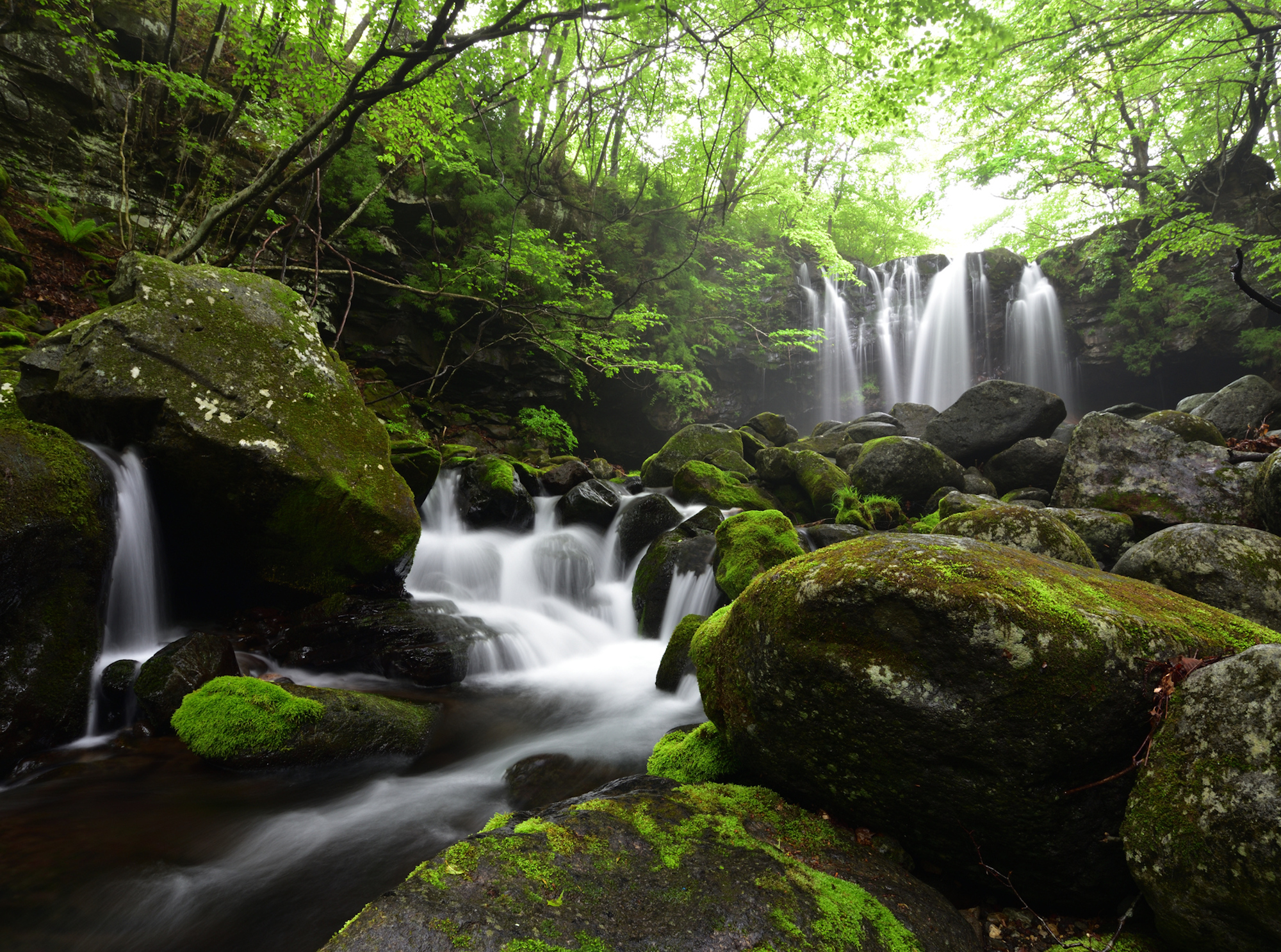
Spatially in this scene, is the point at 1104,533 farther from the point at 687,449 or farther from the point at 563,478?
the point at 563,478

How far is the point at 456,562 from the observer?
828 centimetres

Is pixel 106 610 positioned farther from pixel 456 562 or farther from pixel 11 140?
pixel 11 140

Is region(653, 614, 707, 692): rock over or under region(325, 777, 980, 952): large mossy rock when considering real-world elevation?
under

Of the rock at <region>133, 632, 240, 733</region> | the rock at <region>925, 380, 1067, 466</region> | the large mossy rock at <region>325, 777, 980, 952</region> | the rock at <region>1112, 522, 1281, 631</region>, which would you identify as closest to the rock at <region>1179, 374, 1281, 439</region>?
the rock at <region>925, 380, 1067, 466</region>

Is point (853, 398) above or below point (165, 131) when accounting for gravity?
below

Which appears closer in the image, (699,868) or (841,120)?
(699,868)

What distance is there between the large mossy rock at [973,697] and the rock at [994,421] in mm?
10041

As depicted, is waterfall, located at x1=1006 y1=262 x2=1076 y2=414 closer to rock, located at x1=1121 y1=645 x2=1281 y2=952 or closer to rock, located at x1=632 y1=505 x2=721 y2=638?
rock, located at x1=632 y1=505 x2=721 y2=638

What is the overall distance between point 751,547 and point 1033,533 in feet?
9.11

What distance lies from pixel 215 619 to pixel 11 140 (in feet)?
31.3

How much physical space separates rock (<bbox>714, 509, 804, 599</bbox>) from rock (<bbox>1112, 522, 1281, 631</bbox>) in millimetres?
3059

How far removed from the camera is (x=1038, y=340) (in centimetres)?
1900

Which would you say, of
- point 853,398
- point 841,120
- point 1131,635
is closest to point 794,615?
point 1131,635

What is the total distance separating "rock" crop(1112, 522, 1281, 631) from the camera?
3.92 metres
